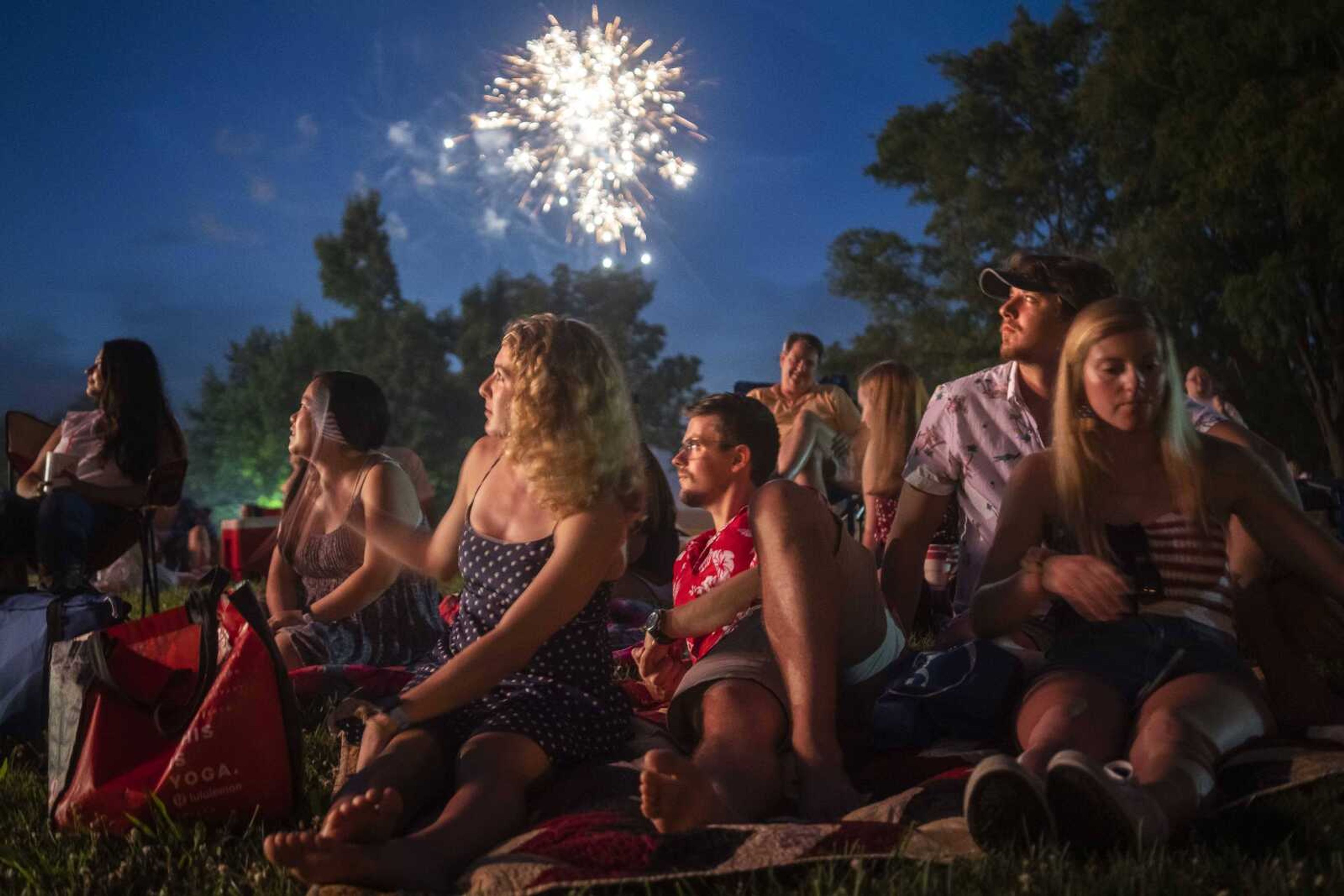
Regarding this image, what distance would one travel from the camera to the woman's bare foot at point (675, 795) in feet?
7.32

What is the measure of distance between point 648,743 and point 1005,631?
1.06 m

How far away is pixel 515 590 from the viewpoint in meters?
2.95

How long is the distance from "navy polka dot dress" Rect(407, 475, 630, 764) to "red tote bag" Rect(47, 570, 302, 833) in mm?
396

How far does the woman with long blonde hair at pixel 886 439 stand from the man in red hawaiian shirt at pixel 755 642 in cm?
262

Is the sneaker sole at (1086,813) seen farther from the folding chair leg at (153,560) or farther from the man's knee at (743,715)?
the folding chair leg at (153,560)

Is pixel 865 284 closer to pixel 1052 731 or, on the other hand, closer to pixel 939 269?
pixel 939 269

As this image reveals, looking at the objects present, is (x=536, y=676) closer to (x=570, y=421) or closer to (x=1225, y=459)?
(x=570, y=421)

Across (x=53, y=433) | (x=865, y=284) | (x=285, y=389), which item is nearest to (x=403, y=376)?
(x=285, y=389)

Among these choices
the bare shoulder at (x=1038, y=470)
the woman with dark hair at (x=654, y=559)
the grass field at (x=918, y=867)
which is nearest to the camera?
the grass field at (x=918, y=867)

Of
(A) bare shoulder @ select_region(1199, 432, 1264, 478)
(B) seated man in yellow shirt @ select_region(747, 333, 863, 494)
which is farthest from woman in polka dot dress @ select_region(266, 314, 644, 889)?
(B) seated man in yellow shirt @ select_region(747, 333, 863, 494)

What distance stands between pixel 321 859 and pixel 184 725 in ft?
3.10

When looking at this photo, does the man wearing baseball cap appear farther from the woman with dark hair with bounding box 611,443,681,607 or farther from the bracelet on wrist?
the woman with dark hair with bounding box 611,443,681,607

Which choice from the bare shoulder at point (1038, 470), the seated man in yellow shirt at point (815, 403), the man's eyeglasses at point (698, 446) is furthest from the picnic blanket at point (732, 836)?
the seated man in yellow shirt at point (815, 403)

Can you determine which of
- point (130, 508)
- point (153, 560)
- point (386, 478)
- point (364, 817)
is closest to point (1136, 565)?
point (364, 817)
